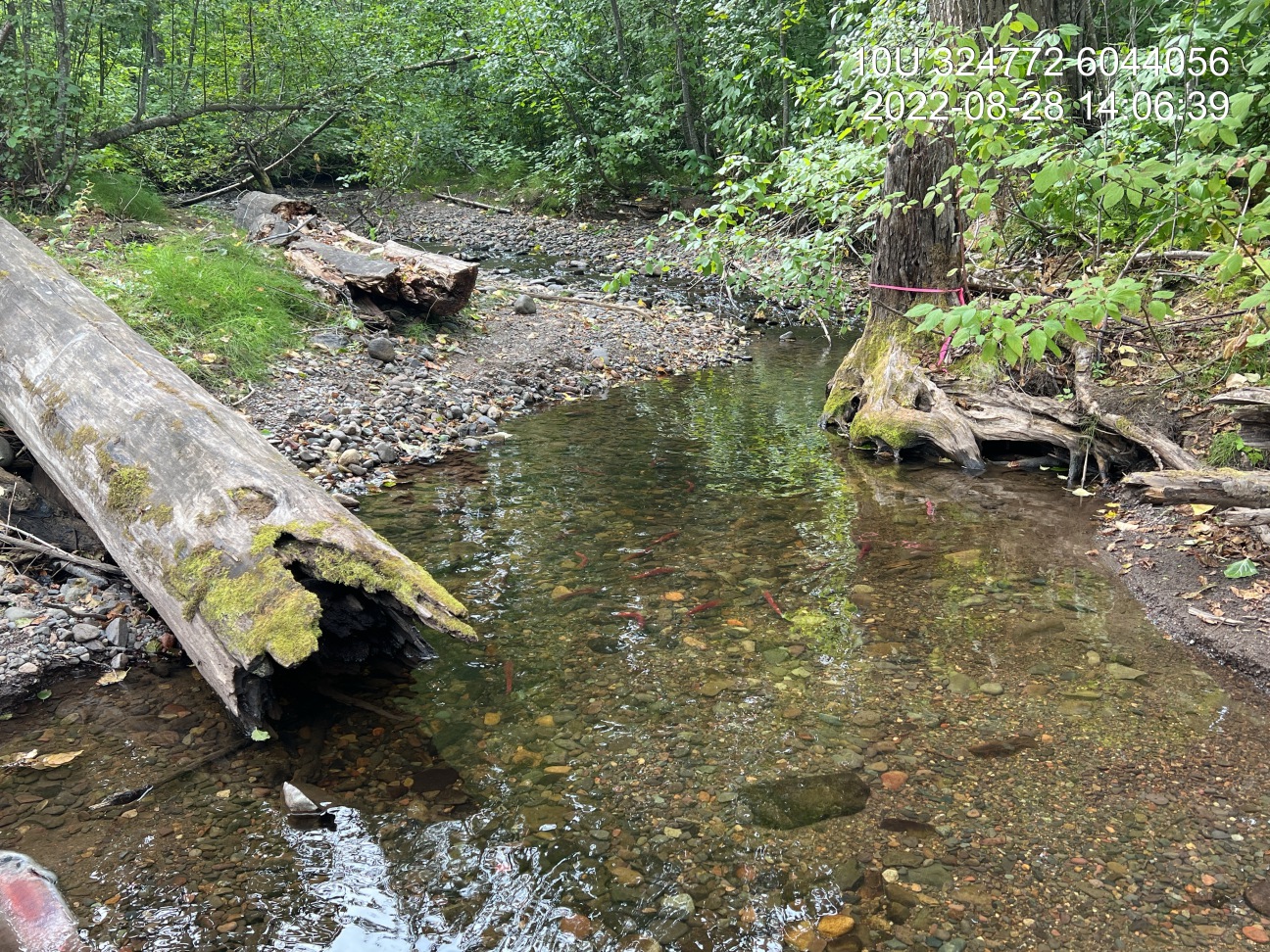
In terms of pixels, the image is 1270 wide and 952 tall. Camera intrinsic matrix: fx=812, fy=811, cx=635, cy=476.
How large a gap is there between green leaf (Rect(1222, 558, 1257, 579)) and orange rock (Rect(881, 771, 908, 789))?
2.34 m

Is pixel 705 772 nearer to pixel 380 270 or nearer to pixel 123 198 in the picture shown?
pixel 380 270

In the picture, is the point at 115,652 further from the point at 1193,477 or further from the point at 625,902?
the point at 1193,477

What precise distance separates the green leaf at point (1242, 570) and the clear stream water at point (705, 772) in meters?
0.52

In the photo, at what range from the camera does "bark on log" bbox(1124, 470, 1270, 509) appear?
4273 millimetres

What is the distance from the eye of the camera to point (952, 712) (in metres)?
3.35

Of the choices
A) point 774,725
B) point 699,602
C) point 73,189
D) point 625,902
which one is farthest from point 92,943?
point 73,189

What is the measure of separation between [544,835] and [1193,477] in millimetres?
3998

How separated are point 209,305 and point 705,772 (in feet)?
22.2

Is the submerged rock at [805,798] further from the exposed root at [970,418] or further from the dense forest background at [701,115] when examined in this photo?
the exposed root at [970,418]

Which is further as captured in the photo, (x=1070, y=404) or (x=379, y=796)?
(x=1070, y=404)

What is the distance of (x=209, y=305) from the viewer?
7582 millimetres

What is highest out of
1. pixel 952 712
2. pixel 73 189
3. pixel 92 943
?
pixel 73 189

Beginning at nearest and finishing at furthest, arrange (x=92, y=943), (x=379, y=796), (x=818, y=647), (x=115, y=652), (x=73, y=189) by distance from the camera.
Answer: (x=92, y=943) < (x=379, y=796) < (x=115, y=652) < (x=818, y=647) < (x=73, y=189)

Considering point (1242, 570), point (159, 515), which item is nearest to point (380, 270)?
point (159, 515)
